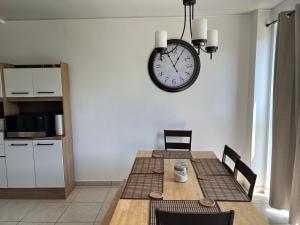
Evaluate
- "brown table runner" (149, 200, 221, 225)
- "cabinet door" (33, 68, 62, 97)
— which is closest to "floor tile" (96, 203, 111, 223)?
"brown table runner" (149, 200, 221, 225)

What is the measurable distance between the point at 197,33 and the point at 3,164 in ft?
9.89

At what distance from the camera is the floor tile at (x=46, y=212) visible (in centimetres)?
273

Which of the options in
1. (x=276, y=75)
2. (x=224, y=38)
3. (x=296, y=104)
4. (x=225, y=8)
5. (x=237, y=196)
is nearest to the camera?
(x=237, y=196)

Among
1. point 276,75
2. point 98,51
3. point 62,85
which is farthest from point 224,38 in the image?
point 62,85

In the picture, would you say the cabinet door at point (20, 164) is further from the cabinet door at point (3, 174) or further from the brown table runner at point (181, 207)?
the brown table runner at point (181, 207)

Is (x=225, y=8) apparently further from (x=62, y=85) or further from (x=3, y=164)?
(x=3, y=164)

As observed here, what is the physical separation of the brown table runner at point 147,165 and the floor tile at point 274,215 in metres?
1.44

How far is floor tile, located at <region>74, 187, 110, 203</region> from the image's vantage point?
3.15 metres

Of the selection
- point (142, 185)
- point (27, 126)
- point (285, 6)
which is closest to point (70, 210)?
point (27, 126)

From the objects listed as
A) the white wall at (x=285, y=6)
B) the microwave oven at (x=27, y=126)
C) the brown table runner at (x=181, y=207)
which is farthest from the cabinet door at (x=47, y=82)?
the white wall at (x=285, y=6)

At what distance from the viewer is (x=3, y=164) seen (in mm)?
3154

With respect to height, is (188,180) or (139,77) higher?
(139,77)

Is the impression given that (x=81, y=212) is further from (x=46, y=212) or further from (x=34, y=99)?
(x=34, y=99)

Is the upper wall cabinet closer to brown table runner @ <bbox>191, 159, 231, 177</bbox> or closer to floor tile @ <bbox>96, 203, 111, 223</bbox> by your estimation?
floor tile @ <bbox>96, 203, 111, 223</bbox>
